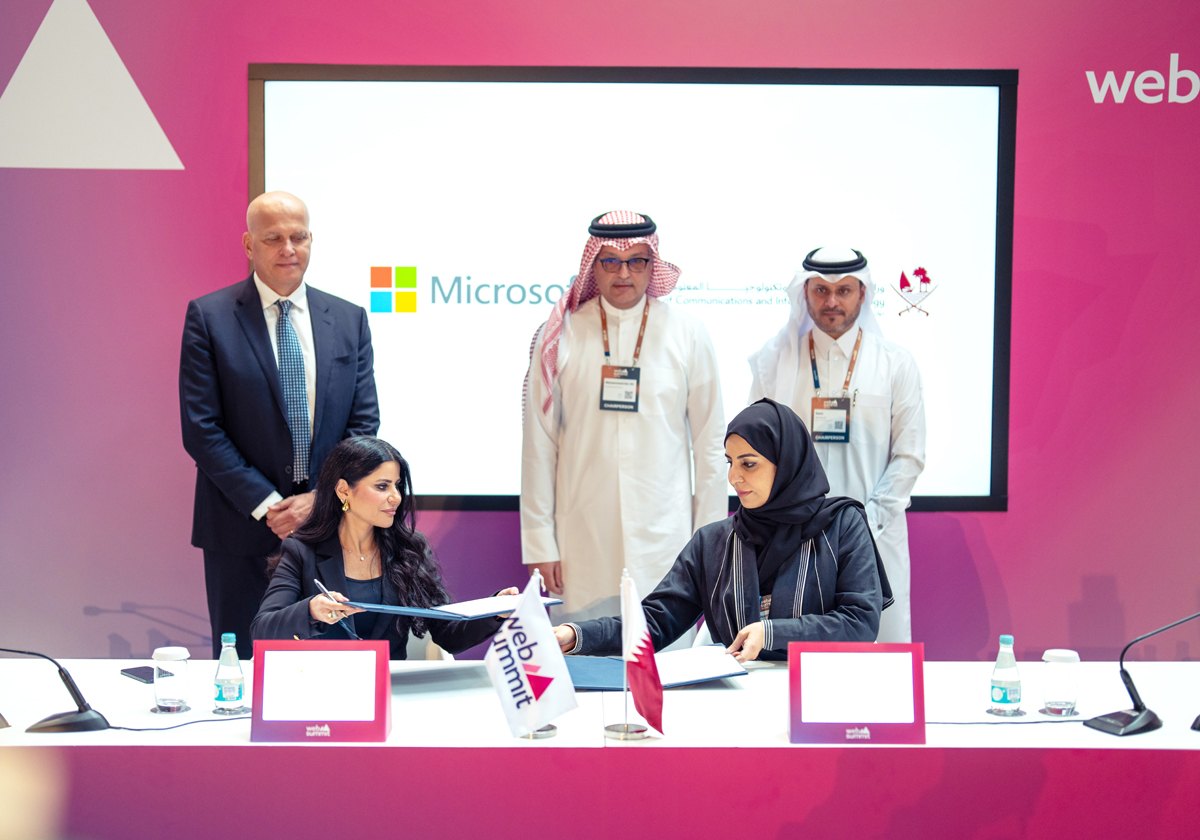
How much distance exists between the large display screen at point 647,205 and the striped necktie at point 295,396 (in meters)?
0.77

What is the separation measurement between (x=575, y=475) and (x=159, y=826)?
1.98m

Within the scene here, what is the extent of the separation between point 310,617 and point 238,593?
107 cm

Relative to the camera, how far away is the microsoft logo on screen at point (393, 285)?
3.84m

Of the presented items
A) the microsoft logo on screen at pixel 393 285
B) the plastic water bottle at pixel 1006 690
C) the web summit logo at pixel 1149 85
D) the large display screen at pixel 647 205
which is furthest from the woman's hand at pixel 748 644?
the web summit logo at pixel 1149 85

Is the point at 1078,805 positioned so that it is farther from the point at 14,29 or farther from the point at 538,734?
the point at 14,29

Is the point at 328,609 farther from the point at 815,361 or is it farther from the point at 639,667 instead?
the point at 815,361

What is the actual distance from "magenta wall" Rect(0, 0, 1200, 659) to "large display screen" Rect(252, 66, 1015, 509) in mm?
139

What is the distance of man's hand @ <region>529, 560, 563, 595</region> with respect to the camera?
3.41 metres

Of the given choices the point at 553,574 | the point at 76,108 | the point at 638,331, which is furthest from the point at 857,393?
the point at 76,108

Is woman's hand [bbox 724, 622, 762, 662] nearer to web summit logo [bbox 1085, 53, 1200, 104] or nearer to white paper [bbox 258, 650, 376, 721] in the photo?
white paper [bbox 258, 650, 376, 721]

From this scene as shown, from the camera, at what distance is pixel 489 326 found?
12.7 ft

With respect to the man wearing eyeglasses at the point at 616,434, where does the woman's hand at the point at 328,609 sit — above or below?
below

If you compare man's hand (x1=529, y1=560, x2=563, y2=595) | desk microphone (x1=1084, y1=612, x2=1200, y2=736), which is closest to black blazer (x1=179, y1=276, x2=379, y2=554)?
man's hand (x1=529, y1=560, x2=563, y2=595)

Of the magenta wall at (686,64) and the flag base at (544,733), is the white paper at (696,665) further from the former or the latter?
the magenta wall at (686,64)
